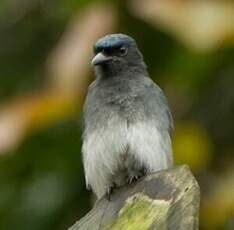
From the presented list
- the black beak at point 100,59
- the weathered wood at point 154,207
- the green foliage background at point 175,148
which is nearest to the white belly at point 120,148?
the black beak at point 100,59

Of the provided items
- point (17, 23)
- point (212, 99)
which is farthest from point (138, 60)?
point (17, 23)

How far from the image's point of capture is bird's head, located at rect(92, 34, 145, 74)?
495 centimetres

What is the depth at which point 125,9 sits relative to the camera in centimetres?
593

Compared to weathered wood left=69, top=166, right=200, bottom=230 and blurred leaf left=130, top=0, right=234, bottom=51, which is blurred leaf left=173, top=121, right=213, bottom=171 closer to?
blurred leaf left=130, top=0, right=234, bottom=51

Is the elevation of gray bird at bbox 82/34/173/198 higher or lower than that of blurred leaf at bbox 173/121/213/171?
higher

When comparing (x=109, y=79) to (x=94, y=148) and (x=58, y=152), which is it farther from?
(x=58, y=152)

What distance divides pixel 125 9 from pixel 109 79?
1.03m

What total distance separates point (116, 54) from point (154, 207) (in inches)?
105

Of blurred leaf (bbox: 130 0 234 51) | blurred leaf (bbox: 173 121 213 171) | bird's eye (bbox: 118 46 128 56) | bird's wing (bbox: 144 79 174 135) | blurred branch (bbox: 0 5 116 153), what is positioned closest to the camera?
bird's wing (bbox: 144 79 174 135)

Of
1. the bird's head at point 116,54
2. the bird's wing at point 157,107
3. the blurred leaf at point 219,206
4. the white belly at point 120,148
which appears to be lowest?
the blurred leaf at point 219,206

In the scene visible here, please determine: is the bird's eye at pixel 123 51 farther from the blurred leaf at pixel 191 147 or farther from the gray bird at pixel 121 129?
the blurred leaf at pixel 191 147

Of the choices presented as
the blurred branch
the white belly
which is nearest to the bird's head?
the blurred branch

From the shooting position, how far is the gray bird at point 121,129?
15.0ft

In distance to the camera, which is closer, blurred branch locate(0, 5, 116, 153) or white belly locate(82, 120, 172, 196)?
white belly locate(82, 120, 172, 196)
